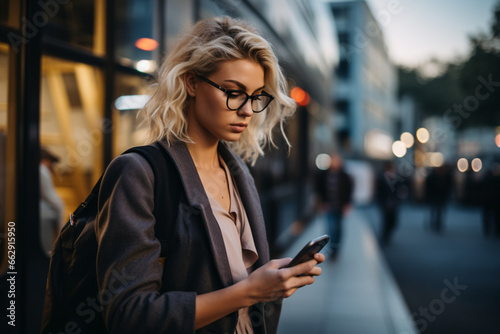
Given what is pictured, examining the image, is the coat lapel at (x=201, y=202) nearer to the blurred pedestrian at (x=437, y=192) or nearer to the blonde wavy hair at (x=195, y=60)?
the blonde wavy hair at (x=195, y=60)

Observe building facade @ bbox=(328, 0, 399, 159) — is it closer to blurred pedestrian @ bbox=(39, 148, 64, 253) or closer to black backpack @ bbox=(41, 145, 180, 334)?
blurred pedestrian @ bbox=(39, 148, 64, 253)

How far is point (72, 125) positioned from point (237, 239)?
2673mm

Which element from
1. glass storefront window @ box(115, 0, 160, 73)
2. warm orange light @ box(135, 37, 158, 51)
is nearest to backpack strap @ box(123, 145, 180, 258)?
glass storefront window @ box(115, 0, 160, 73)

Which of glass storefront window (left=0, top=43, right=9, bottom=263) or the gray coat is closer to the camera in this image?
the gray coat

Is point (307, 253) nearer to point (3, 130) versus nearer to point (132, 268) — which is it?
point (132, 268)

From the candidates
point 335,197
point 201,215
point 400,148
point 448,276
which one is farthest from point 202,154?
point 400,148

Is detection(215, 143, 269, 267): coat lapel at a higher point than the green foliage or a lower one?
lower

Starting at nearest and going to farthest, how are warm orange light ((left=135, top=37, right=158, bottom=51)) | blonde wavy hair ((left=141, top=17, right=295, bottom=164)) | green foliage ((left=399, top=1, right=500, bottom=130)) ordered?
blonde wavy hair ((left=141, top=17, right=295, bottom=164)) → warm orange light ((left=135, top=37, right=158, bottom=51)) → green foliage ((left=399, top=1, right=500, bottom=130))

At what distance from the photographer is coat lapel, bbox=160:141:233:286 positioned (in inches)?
53.7

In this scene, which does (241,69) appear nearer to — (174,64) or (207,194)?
(174,64)

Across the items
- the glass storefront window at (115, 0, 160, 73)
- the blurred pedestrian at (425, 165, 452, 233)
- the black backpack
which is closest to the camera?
the black backpack

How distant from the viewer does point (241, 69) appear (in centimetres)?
146

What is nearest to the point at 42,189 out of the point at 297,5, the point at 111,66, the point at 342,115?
the point at 111,66

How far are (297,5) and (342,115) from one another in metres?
28.7
